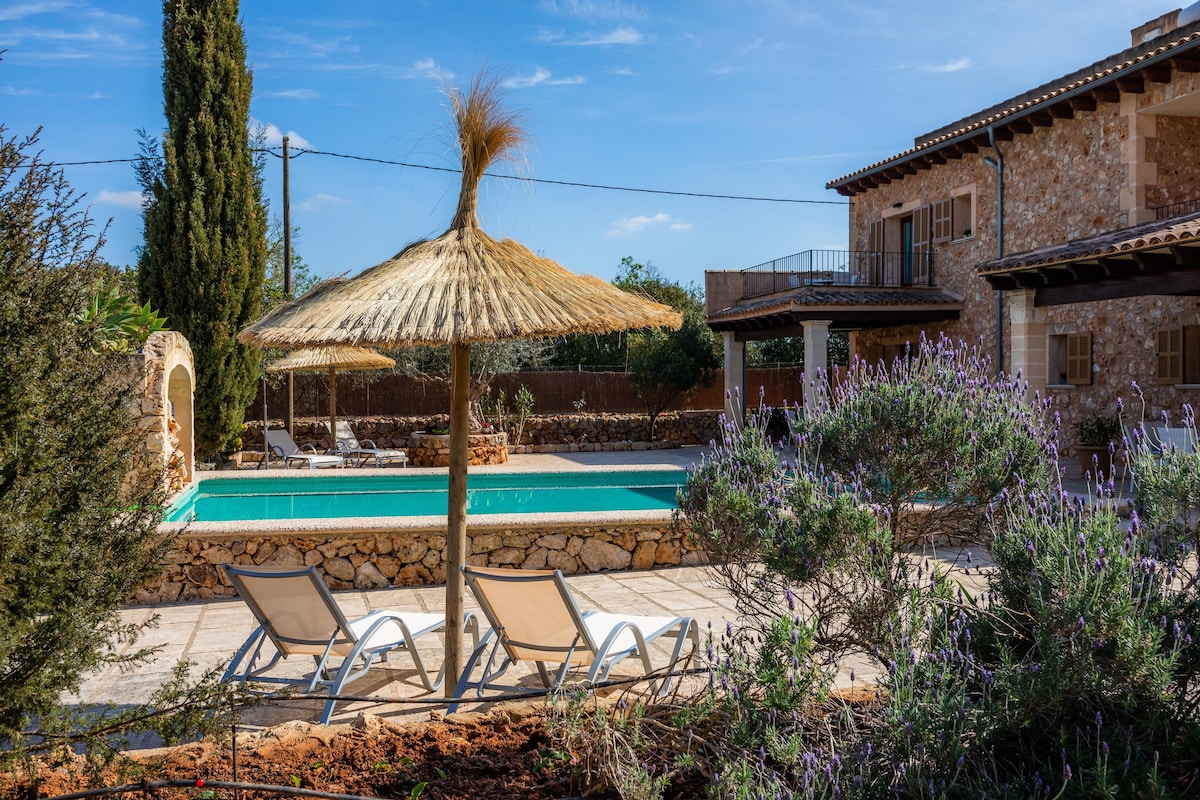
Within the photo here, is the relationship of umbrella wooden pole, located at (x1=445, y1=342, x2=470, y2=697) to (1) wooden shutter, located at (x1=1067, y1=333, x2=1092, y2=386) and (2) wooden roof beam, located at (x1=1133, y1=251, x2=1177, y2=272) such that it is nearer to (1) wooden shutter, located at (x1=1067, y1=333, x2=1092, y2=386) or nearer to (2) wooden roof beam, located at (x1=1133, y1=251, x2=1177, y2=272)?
(2) wooden roof beam, located at (x1=1133, y1=251, x2=1177, y2=272)

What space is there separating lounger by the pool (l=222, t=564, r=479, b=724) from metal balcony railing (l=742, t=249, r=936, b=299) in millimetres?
16167

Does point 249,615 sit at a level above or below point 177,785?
below

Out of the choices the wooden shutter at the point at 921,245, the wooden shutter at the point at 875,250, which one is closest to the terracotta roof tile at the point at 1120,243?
the wooden shutter at the point at 921,245

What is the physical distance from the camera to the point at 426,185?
15.2ft

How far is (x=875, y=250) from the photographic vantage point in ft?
70.2

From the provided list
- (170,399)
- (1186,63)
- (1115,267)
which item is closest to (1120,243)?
(1115,267)

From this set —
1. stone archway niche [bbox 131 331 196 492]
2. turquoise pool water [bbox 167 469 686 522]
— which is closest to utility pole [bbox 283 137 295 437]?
stone archway niche [bbox 131 331 196 492]

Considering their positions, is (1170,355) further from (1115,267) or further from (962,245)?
(962,245)

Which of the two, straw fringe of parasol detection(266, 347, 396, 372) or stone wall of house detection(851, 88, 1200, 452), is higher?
stone wall of house detection(851, 88, 1200, 452)

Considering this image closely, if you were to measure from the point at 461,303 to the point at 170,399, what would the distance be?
10677mm

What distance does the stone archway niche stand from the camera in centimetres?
1080

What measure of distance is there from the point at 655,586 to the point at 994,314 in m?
12.5

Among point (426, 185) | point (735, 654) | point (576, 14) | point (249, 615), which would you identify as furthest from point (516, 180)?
Result: point (576, 14)

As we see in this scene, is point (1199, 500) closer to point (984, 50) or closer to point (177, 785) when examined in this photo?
point (177, 785)
